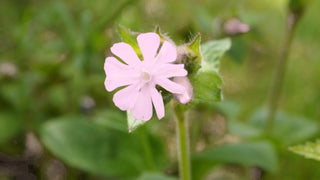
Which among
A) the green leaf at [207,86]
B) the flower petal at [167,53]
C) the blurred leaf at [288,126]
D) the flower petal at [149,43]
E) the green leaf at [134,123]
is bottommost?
the blurred leaf at [288,126]

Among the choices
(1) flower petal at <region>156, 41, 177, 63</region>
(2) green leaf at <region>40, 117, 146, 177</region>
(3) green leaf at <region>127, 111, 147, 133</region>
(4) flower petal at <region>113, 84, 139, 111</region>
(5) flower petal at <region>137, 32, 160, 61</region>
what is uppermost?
(5) flower petal at <region>137, 32, 160, 61</region>

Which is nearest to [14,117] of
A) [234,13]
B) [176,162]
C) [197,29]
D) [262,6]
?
[176,162]

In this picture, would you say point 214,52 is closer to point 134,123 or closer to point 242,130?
point 134,123

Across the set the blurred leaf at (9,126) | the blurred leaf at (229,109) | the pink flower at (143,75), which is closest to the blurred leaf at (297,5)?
the blurred leaf at (229,109)

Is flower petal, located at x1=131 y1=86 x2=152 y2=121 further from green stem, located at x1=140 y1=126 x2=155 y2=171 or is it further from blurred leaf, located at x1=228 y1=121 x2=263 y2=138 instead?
blurred leaf, located at x1=228 y1=121 x2=263 y2=138

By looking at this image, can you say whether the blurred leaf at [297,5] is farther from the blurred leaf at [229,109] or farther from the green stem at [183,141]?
the green stem at [183,141]

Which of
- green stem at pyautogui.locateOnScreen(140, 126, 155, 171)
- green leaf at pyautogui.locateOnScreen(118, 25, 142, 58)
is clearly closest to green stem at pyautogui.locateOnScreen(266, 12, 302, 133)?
green stem at pyautogui.locateOnScreen(140, 126, 155, 171)
